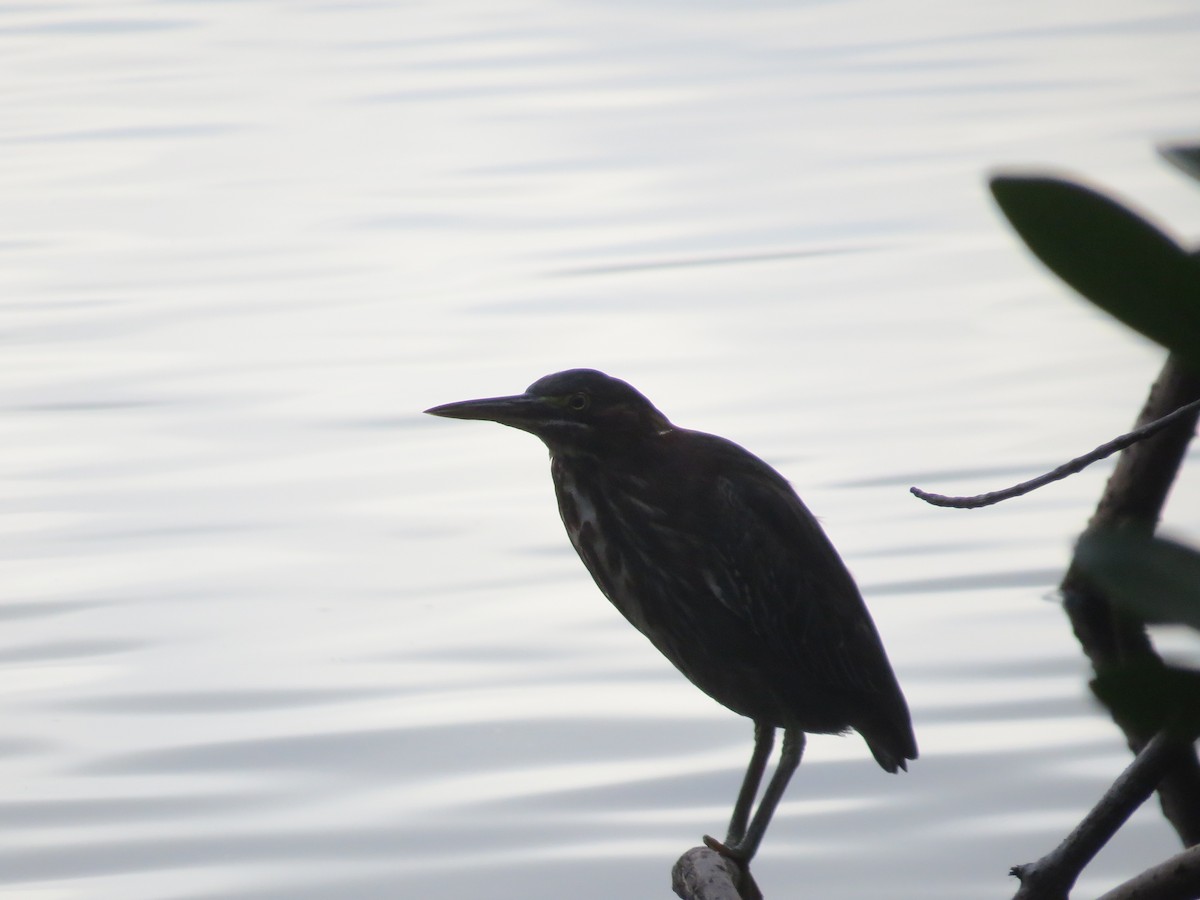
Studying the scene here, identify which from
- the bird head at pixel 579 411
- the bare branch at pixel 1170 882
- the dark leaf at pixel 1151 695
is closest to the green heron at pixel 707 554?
the bird head at pixel 579 411

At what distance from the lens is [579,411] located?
10.3 feet

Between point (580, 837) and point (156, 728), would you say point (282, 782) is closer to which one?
point (156, 728)

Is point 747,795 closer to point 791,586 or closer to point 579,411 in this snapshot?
point 791,586

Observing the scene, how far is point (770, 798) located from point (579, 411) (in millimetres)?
825

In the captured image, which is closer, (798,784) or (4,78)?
(798,784)

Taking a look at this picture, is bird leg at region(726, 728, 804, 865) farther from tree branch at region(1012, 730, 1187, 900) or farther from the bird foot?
tree branch at region(1012, 730, 1187, 900)

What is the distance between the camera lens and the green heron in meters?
3.15

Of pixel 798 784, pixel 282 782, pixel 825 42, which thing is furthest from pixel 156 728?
pixel 825 42

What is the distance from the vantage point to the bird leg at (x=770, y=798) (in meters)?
3.36

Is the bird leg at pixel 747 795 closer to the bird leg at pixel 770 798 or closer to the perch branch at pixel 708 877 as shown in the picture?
the bird leg at pixel 770 798

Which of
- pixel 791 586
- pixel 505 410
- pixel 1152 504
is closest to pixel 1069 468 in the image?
pixel 505 410

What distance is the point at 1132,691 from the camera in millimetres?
603

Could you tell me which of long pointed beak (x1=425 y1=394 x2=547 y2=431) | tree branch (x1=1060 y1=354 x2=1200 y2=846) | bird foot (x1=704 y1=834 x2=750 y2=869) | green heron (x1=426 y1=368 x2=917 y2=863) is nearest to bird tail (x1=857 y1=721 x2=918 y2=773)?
green heron (x1=426 y1=368 x2=917 y2=863)

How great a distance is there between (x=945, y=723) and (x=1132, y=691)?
454 cm
